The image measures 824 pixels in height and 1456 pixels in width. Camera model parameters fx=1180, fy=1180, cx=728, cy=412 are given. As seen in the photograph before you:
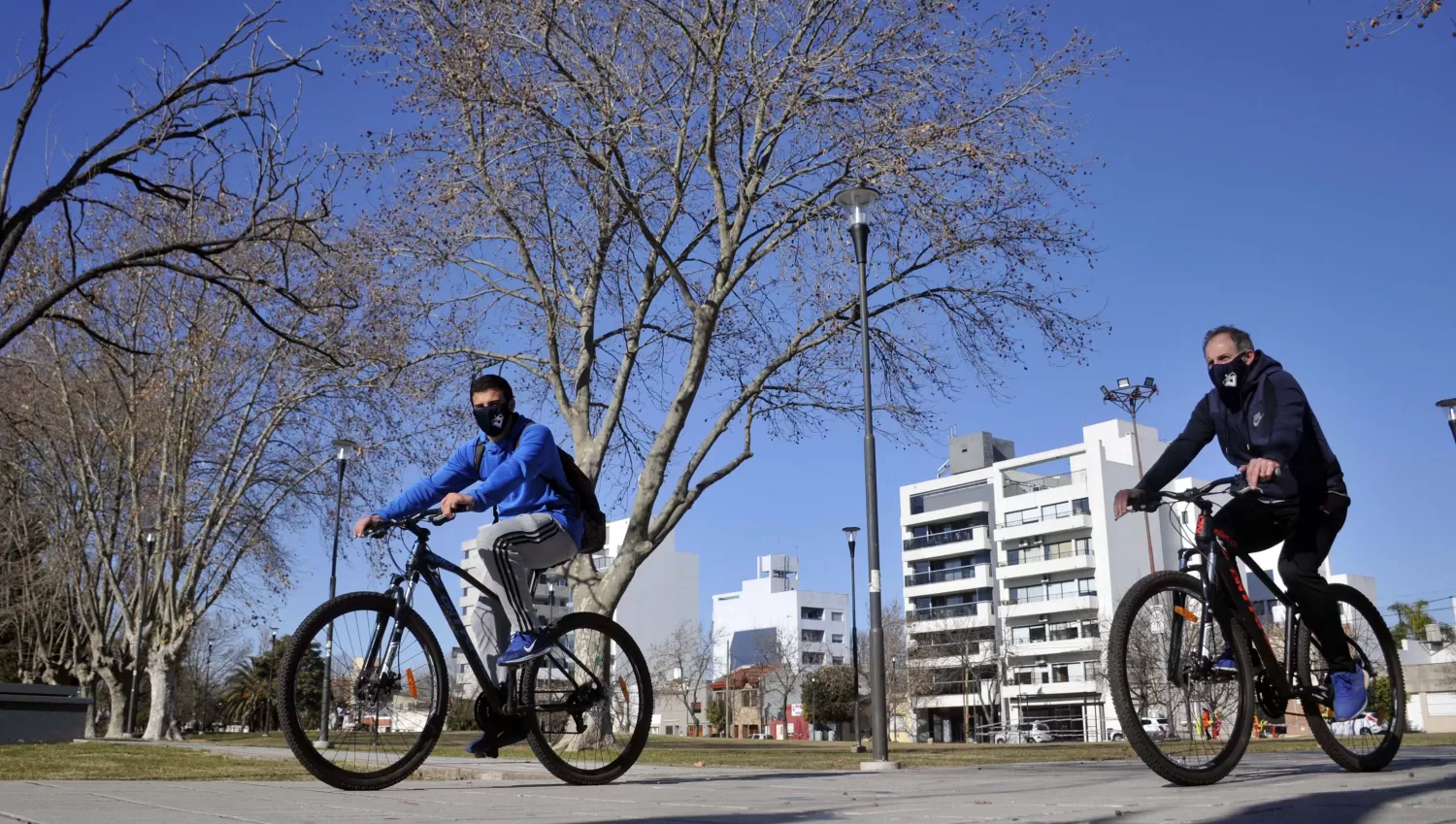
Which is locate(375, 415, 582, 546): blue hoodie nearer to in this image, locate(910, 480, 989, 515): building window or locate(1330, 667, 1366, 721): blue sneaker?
locate(1330, 667, 1366, 721): blue sneaker

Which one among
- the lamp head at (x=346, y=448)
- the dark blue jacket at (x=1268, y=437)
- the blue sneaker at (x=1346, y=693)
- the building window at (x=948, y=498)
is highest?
Result: the building window at (x=948, y=498)

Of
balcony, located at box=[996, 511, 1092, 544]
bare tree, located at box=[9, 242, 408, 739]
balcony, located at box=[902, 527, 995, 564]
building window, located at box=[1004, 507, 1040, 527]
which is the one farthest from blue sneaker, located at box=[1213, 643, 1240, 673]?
balcony, located at box=[902, 527, 995, 564]

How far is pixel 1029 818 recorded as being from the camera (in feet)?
10.9

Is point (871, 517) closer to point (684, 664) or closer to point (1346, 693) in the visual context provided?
point (1346, 693)

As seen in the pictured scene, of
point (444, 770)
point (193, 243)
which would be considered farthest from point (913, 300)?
point (444, 770)

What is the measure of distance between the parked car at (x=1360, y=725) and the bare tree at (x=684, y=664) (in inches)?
3535

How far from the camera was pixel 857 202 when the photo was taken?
47.3 ft

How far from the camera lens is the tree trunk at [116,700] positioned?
33.7m

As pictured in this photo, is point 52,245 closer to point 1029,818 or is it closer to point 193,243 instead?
point 193,243

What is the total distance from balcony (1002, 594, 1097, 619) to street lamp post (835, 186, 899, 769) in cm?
6724

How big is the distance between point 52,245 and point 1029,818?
894 inches

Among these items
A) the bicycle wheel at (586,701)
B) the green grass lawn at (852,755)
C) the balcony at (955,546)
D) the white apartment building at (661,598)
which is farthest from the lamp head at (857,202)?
the white apartment building at (661,598)

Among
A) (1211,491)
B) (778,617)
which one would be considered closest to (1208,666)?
(1211,491)

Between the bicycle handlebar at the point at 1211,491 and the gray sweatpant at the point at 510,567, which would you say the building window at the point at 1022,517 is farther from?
the gray sweatpant at the point at 510,567
